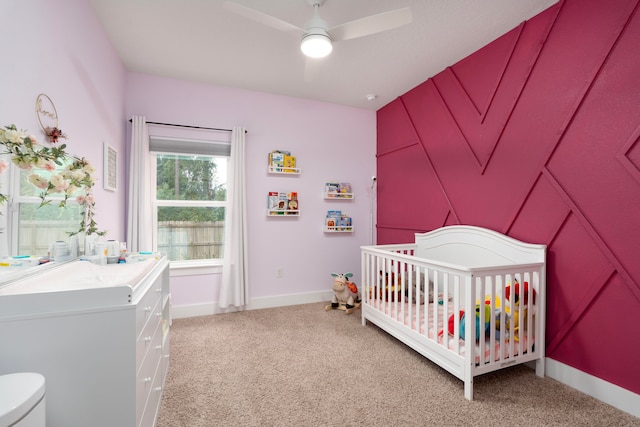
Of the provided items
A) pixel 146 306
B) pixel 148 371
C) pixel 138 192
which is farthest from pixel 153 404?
pixel 138 192

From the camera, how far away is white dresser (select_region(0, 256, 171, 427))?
34.3 inches

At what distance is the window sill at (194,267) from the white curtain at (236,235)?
0.37 feet

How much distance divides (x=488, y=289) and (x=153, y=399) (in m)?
2.09

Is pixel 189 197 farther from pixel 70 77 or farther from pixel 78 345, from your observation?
pixel 78 345

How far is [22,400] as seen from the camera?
69 cm

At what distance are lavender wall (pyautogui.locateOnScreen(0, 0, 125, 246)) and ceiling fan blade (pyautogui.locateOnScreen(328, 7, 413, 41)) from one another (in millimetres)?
1429

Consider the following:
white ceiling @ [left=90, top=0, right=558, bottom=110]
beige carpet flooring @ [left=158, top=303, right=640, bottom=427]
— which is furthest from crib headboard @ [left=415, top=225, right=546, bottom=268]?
white ceiling @ [left=90, top=0, right=558, bottom=110]

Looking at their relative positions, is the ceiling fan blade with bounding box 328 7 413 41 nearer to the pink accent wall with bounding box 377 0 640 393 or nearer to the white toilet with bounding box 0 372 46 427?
the pink accent wall with bounding box 377 0 640 393

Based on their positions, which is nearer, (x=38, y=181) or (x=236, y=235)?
(x=38, y=181)

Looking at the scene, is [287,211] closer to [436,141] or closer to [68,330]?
[436,141]

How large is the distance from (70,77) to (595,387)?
11.2 ft

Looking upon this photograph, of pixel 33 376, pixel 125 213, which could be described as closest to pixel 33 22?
pixel 33 376

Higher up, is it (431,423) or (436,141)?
(436,141)

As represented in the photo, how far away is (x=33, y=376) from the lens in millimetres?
793
